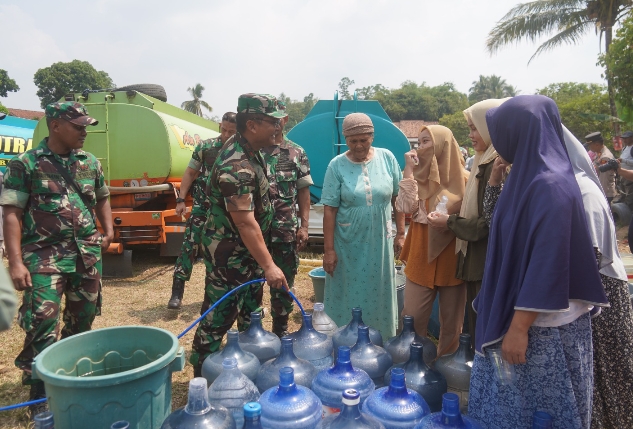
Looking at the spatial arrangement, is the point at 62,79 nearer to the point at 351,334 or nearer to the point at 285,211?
the point at 285,211

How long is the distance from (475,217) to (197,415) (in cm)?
178

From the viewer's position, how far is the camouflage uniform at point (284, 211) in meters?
3.41

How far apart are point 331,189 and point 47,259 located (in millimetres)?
1874

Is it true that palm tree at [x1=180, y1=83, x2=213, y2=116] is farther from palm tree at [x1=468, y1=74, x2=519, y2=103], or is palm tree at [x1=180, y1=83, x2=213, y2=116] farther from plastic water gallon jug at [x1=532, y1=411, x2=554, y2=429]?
plastic water gallon jug at [x1=532, y1=411, x2=554, y2=429]

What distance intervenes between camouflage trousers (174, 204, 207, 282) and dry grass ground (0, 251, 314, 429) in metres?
0.46

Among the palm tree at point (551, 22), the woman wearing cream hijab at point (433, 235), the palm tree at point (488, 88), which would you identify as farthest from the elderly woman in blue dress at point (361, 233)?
the palm tree at point (488, 88)

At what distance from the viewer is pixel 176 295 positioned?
4.77m

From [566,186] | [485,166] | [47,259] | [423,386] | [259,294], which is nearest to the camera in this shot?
[566,186]

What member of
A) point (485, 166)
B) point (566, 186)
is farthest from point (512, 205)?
point (485, 166)

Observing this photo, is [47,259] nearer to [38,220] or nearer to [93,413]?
[38,220]

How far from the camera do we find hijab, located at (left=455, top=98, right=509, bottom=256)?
2.48 metres

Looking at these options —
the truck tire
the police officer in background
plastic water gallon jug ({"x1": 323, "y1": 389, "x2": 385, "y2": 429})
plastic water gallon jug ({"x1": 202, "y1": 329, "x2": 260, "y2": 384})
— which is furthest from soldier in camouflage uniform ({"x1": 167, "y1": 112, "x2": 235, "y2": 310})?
the police officer in background

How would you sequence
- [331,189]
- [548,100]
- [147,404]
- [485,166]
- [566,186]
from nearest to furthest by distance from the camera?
[566,186], [548,100], [147,404], [485,166], [331,189]

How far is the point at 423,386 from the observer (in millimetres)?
2064
